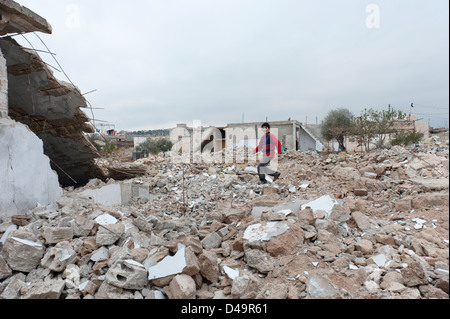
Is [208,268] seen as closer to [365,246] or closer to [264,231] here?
[264,231]

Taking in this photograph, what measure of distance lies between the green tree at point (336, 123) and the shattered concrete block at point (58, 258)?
66.7 ft

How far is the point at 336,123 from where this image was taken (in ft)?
71.9

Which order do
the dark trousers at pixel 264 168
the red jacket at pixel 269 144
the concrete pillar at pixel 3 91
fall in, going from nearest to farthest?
the concrete pillar at pixel 3 91, the red jacket at pixel 269 144, the dark trousers at pixel 264 168

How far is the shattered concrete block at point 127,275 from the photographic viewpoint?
2.62 meters

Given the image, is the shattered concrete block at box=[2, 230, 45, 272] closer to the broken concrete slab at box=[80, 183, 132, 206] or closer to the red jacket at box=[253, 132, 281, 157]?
the broken concrete slab at box=[80, 183, 132, 206]

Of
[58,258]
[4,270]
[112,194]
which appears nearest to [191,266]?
[58,258]

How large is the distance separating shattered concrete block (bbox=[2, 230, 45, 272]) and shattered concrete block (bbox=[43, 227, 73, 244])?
13 cm

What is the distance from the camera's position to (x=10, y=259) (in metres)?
3.00

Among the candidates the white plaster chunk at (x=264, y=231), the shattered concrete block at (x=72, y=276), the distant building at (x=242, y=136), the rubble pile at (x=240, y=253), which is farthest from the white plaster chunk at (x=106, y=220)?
the distant building at (x=242, y=136)

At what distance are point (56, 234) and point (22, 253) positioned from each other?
14.0 inches

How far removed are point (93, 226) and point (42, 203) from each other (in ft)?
4.67

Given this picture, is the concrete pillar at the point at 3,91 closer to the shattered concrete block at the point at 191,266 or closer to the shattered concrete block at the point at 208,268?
the shattered concrete block at the point at 191,266
